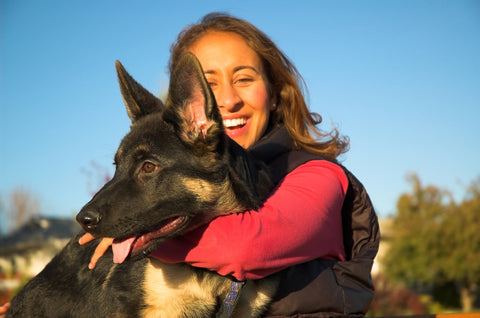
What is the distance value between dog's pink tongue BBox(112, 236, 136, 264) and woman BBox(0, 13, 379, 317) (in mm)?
160

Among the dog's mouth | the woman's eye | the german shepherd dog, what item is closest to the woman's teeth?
the woman's eye

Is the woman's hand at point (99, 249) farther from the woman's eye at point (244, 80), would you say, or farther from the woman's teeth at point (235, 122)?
the woman's eye at point (244, 80)

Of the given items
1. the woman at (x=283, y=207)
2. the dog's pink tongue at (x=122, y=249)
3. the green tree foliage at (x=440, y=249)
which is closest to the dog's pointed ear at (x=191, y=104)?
the woman at (x=283, y=207)

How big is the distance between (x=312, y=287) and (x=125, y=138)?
1.66m

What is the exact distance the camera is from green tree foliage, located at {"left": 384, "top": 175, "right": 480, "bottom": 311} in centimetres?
2752

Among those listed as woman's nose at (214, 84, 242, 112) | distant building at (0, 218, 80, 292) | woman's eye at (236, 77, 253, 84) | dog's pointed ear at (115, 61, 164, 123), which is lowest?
distant building at (0, 218, 80, 292)

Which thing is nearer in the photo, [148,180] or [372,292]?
[148,180]

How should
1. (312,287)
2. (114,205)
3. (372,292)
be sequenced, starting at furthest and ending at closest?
1. (372,292)
2. (312,287)
3. (114,205)

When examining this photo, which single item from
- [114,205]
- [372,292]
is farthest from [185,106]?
[372,292]

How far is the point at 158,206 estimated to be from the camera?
9.52ft

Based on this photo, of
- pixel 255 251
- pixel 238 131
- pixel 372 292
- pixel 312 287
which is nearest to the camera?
pixel 255 251

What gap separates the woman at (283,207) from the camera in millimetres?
2730

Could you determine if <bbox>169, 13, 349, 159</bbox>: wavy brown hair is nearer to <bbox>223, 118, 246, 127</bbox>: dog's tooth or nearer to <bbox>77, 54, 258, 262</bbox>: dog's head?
<bbox>223, 118, 246, 127</bbox>: dog's tooth

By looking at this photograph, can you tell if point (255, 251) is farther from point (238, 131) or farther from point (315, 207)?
point (238, 131)
